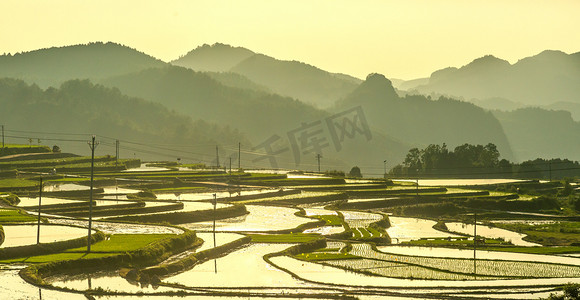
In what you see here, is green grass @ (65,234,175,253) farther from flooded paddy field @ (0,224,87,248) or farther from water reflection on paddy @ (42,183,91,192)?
water reflection on paddy @ (42,183,91,192)

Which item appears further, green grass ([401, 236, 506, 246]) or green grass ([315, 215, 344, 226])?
green grass ([315, 215, 344, 226])

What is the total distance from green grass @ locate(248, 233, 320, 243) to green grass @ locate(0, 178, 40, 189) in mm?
34664

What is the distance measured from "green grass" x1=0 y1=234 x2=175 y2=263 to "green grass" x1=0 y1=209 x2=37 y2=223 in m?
7.36

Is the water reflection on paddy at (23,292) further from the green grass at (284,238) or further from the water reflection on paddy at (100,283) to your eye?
the green grass at (284,238)

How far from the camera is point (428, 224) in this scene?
65.8 m

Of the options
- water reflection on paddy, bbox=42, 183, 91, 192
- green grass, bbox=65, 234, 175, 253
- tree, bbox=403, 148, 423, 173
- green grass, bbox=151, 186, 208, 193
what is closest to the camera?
green grass, bbox=65, 234, 175, 253

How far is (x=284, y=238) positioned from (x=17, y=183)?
39745 mm

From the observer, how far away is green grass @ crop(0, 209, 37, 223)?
160 feet

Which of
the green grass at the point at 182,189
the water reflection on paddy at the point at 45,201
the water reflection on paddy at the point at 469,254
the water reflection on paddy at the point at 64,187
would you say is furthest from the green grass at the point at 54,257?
the green grass at the point at 182,189

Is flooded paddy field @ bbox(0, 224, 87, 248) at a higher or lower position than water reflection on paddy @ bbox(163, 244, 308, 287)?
higher

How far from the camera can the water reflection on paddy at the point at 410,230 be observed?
55656 mm

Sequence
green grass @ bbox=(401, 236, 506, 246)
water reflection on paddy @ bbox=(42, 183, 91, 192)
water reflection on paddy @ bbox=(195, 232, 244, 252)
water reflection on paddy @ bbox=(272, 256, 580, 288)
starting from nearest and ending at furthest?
water reflection on paddy @ bbox=(272, 256, 580, 288)
water reflection on paddy @ bbox=(195, 232, 244, 252)
green grass @ bbox=(401, 236, 506, 246)
water reflection on paddy @ bbox=(42, 183, 91, 192)

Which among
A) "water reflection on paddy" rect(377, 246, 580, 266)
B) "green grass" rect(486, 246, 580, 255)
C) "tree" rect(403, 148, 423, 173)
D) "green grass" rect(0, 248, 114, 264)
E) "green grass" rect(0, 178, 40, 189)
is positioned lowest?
"water reflection on paddy" rect(377, 246, 580, 266)

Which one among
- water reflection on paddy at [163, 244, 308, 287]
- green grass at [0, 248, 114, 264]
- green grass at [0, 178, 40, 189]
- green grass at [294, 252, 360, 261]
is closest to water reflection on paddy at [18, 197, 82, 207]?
green grass at [0, 178, 40, 189]
